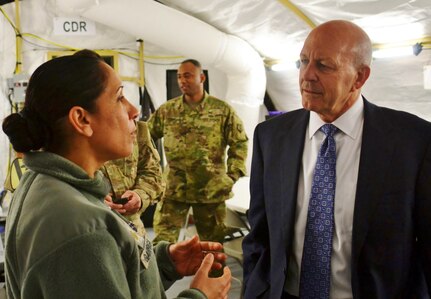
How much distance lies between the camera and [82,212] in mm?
811

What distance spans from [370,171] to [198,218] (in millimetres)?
2302

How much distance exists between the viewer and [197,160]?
139 inches

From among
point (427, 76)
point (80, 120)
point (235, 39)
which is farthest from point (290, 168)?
point (235, 39)

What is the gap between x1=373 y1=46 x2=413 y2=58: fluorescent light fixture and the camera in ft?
12.3

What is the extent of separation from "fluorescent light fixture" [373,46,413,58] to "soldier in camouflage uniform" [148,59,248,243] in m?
1.54

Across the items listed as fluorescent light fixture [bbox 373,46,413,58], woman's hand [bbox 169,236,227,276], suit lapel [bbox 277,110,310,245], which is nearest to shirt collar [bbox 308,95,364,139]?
suit lapel [bbox 277,110,310,245]

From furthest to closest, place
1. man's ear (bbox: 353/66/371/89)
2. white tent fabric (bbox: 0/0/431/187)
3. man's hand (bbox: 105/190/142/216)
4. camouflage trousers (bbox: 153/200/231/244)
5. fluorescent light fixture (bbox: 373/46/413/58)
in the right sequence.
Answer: fluorescent light fixture (bbox: 373/46/413/58), white tent fabric (bbox: 0/0/431/187), camouflage trousers (bbox: 153/200/231/244), man's hand (bbox: 105/190/142/216), man's ear (bbox: 353/66/371/89)

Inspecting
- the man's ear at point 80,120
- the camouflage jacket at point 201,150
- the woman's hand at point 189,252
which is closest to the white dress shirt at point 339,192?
the woman's hand at point 189,252

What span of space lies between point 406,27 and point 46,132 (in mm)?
3419

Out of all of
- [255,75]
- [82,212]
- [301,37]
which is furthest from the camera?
[255,75]

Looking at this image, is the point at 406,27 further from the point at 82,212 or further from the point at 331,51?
the point at 82,212

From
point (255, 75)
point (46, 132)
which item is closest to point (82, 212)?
point (46, 132)

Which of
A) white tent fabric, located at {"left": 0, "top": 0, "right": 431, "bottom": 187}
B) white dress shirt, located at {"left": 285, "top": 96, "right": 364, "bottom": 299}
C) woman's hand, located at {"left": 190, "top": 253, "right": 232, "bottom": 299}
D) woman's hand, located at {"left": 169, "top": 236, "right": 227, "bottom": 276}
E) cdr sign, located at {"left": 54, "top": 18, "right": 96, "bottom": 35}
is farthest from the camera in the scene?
cdr sign, located at {"left": 54, "top": 18, "right": 96, "bottom": 35}

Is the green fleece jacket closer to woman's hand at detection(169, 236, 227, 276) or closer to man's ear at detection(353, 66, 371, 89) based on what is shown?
woman's hand at detection(169, 236, 227, 276)
